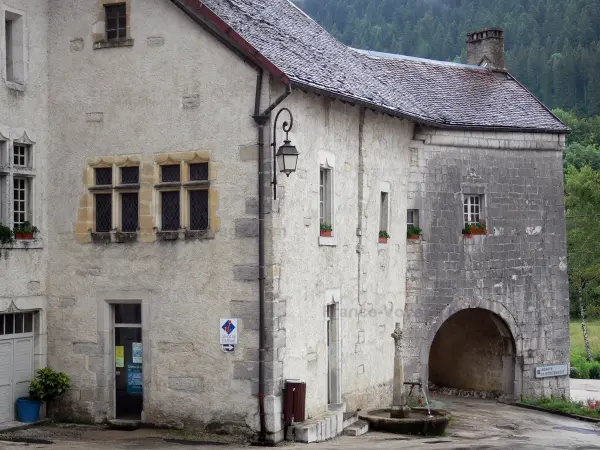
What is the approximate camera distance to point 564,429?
22.2 metres

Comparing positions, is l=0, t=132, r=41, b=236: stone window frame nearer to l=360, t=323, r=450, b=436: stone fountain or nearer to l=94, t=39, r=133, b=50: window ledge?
l=94, t=39, r=133, b=50: window ledge

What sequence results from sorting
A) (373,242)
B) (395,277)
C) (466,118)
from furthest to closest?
(466,118)
(395,277)
(373,242)

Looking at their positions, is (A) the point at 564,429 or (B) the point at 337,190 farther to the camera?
(A) the point at 564,429

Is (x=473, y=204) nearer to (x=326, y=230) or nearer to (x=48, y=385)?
(x=326, y=230)

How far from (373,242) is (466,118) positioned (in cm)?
505

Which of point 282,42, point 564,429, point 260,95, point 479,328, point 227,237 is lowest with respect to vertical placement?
point 564,429

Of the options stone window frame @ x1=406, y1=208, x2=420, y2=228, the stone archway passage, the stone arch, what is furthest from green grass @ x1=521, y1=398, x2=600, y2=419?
stone window frame @ x1=406, y1=208, x2=420, y2=228

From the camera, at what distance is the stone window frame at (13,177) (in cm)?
1711

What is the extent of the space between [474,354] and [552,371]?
1.89 m

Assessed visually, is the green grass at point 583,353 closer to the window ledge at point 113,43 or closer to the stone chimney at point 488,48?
the stone chimney at point 488,48

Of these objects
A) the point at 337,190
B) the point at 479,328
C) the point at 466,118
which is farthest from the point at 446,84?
the point at 337,190

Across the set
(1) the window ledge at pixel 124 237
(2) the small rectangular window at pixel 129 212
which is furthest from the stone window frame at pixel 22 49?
(1) the window ledge at pixel 124 237

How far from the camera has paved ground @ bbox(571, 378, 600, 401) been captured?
2983cm

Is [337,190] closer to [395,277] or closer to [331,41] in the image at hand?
[395,277]
